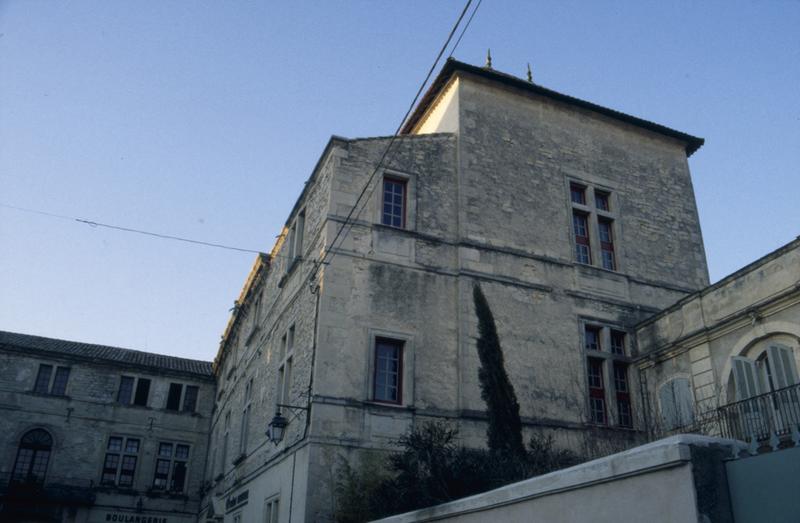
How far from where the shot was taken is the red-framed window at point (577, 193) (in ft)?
59.2

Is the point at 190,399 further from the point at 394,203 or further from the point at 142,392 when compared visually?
the point at 394,203

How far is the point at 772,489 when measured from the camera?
14.9 feet

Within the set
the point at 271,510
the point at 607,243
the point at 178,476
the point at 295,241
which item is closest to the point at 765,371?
the point at 607,243

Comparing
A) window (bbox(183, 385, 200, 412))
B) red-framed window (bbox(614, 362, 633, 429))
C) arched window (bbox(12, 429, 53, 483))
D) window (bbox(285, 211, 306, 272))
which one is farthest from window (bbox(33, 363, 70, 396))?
red-framed window (bbox(614, 362, 633, 429))

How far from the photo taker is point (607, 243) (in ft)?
58.3

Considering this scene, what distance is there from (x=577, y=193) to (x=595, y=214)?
2.64ft

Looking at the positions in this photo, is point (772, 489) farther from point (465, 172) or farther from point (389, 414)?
point (465, 172)

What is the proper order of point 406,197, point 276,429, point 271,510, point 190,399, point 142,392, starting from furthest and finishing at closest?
1. point 190,399
2. point 142,392
3. point 406,197
4. point 271,510
5. point 276,429

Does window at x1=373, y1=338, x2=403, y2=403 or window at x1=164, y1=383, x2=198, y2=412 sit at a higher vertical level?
window at x1=164, y1=383, x2=198, y2=412

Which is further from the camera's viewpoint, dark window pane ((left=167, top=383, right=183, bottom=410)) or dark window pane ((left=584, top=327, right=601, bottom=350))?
dark window pane ((left=167, top=383, right=183, bottom=410))

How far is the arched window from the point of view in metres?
27.9

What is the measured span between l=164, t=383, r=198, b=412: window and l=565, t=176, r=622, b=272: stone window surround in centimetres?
2151

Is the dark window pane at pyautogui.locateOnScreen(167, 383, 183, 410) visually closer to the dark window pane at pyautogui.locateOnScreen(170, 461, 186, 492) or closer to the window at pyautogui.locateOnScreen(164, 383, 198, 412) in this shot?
the window at pyautogui.locateOnScreen(164, 383, 198, 412)

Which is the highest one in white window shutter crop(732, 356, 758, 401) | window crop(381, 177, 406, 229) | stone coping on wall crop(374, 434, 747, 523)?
window crop(381, 177, 406, 229)
